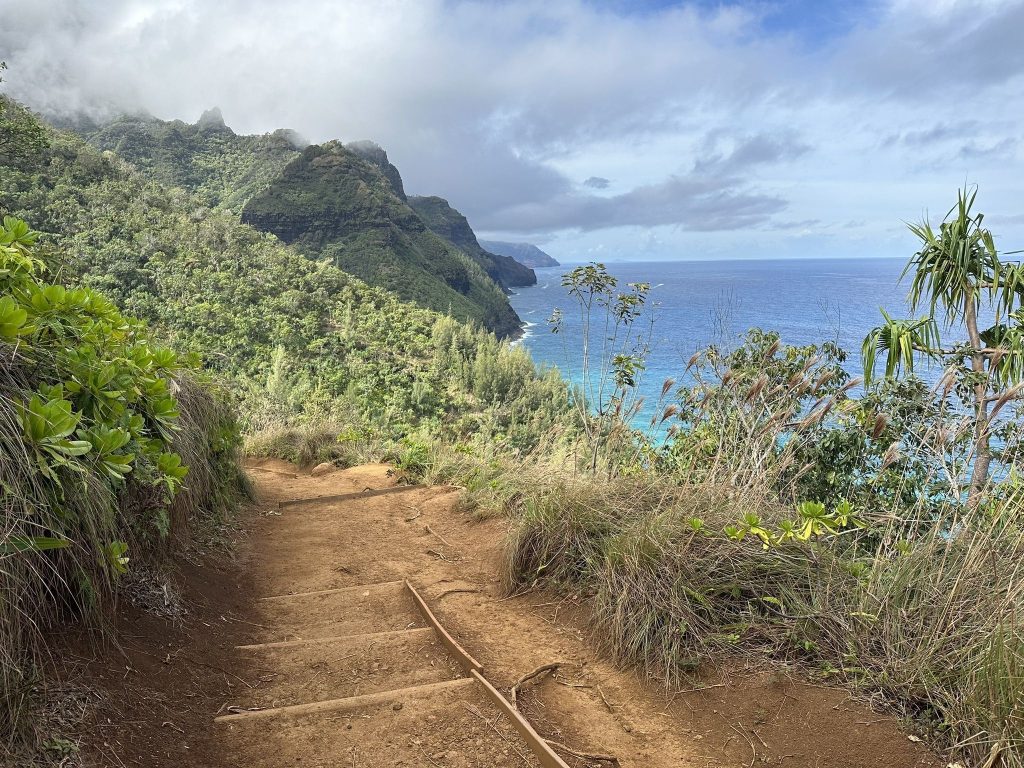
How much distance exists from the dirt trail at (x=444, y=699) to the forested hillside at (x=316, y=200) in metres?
50.8

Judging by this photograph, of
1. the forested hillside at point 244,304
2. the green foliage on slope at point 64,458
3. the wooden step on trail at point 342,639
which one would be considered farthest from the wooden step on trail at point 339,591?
the forested hillside at point 244,304

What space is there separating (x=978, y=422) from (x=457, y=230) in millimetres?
116357

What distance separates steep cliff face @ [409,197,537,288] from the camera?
112 metres

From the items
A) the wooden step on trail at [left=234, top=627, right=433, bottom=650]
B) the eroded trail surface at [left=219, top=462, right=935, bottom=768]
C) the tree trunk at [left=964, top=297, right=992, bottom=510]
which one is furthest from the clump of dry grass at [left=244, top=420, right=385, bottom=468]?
the tree trunk at [left=964, top=297, right=992, bottom=510]

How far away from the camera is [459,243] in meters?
114

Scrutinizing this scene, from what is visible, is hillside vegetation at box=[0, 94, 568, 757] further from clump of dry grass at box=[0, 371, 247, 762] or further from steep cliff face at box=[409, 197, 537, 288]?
steep cliff face at box=[409, 197, 537, 288]

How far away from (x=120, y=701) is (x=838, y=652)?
268 centimetres

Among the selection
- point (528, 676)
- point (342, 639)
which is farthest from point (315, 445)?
point (528, 676)

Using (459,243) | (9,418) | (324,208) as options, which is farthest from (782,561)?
(459,243)

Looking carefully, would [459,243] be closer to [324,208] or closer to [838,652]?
[324,208]

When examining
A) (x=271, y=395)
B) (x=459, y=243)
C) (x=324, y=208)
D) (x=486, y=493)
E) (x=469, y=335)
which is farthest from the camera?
(x=459, y=243)

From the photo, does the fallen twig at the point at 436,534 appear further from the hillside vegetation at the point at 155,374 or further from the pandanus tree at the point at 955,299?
the pandanus tree at the point at 955,299

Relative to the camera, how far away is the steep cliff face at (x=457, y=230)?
112m

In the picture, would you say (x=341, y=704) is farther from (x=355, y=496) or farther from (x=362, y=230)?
(x=362, y=230)
